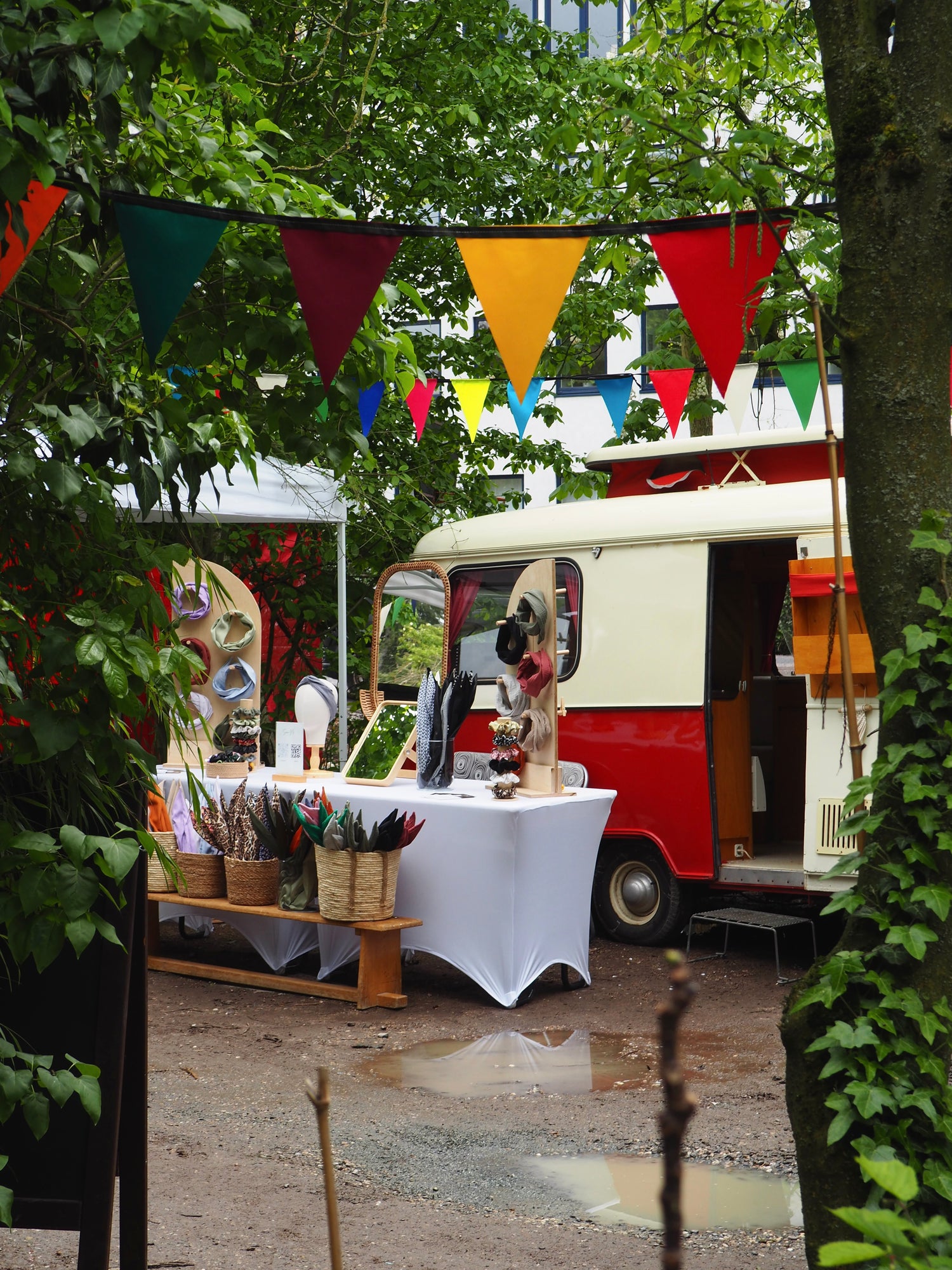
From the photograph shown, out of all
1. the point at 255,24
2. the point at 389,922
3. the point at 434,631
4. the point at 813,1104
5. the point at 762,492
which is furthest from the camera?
the point at 255,24

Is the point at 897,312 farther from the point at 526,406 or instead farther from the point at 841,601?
the point at 526,406

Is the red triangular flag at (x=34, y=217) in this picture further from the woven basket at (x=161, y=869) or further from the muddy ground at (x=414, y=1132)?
the woven basket at (x=161, y=869)

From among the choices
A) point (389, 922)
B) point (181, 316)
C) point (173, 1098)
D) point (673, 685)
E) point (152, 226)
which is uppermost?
point (152, 226)

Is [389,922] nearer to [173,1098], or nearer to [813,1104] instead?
[173,1098]

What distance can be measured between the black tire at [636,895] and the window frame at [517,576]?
43.3 inches

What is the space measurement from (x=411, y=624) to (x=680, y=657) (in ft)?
6.94

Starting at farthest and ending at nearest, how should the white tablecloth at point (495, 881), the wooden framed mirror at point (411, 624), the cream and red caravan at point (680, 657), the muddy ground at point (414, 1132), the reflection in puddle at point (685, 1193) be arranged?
the wooden framed mirror at point (411, 624), the cream and red caravan at point (680, 657), the white tablecloth at point (495, 881), the reflection in puddle at point (685, 1193), the muddy ground at point (414, 1132)

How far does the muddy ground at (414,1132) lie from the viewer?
12.3 ft

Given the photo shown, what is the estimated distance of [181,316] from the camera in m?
3.24

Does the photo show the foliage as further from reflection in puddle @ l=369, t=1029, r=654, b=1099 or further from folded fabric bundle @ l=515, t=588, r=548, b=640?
folded fabric bundle @ l=515, t=588, r=548, b=640

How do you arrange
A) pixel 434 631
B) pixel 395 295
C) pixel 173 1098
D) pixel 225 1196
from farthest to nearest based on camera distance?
pixel 434 631, pixel 173 1098, pixel 225 1196, pixel 395 295

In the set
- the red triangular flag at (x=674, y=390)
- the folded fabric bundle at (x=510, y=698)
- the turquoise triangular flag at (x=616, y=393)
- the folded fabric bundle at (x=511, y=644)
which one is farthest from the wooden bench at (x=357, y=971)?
the turquoise triangular flag at (x=616, y=393)

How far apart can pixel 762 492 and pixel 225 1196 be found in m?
5.06

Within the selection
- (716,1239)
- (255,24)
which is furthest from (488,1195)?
(255,24)
